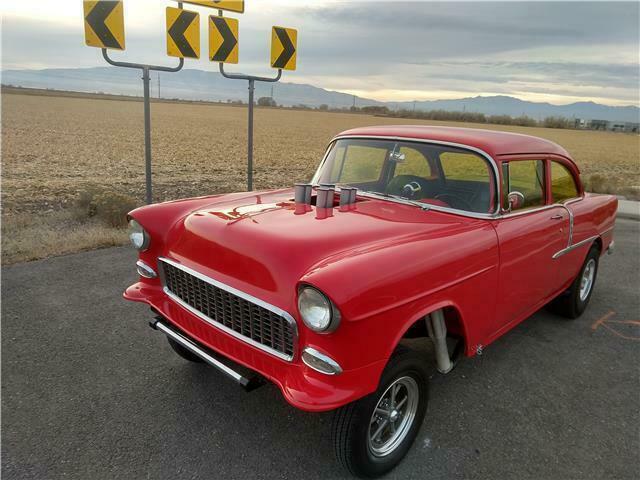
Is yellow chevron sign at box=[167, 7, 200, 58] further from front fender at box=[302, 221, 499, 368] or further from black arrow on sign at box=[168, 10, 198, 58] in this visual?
front fender at box=[302, 221, 499, 368]

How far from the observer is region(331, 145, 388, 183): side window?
3615 mm

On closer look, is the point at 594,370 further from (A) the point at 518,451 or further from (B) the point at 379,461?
(B) the point at 379,461

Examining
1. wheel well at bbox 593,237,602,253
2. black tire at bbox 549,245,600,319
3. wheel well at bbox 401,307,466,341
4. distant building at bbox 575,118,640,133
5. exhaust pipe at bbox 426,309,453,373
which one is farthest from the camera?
distant building at bbox 575,118,640,133

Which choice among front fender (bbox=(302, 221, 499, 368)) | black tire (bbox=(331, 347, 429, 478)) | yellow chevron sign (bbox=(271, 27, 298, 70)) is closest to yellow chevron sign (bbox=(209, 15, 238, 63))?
yellow chevron sign (bbox=(271, 27, 298, 70))

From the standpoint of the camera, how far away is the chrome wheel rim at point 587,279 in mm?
4542

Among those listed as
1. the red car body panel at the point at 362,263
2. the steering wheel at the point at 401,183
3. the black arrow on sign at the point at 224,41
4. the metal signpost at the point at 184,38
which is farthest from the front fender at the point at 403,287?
the black arrow on sign at the point at 224,41

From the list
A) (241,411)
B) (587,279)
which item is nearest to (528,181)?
Answer: (587,279)

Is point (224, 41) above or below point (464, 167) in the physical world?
above

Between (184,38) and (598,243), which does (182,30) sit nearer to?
(184,38)

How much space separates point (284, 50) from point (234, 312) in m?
5.05

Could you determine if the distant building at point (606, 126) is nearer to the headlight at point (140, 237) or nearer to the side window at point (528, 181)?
the side window at point (528, 181)

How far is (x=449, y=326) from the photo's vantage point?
9.10 feet

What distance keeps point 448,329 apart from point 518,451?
2.49ft

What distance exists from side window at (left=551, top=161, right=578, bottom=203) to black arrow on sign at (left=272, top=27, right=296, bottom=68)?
4.02 metres
